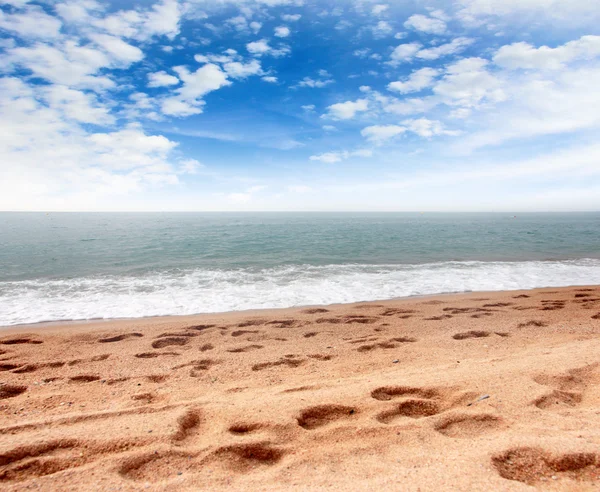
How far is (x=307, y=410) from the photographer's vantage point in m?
3.80

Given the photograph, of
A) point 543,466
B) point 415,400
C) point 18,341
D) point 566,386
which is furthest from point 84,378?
point 566,386

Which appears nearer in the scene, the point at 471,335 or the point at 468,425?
the point at 468,425

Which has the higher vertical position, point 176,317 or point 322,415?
point 322,415

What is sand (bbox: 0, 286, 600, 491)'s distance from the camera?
9.01ft

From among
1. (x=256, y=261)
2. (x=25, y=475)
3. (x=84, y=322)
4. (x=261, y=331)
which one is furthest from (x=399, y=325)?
(x=256, y=261)

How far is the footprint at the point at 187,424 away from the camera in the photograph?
3.37m

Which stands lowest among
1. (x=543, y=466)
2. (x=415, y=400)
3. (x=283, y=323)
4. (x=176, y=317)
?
(x=176, y=317)

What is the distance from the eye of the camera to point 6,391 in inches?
182

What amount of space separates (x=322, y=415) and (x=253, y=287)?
30.2 ft

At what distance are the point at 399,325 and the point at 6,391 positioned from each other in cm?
729

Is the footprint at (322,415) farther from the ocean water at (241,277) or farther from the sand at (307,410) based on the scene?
the ocean water at (241,277)

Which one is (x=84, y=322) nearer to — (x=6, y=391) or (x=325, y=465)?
(x=6, y=391)

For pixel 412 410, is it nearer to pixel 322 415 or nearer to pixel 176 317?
pixel 322 415

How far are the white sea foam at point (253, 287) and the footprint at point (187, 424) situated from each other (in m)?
6.17
